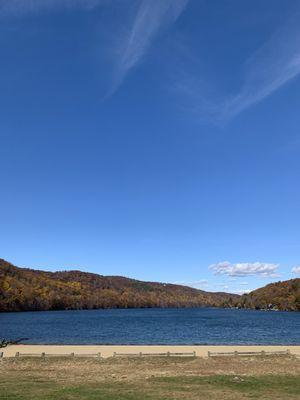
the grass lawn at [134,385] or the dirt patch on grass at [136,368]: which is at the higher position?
the dirt patch on grass at [136,368]

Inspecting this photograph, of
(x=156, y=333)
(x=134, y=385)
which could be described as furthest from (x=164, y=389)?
(x=156, y=333)

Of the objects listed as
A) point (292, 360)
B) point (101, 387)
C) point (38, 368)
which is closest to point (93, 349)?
point (38, 368)

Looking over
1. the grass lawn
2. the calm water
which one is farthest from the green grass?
the calm water

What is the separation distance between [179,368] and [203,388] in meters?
8.23

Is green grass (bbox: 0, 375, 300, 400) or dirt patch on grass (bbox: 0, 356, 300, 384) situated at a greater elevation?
dirt patch on grass (bbox: 0, 356, 300, 384)

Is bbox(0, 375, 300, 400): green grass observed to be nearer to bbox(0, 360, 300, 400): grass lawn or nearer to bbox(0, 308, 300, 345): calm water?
bbox(0, 360, 300, 400): grass lawn

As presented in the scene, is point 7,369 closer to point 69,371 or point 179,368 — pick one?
point 69,371

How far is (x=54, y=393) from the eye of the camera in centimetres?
2169

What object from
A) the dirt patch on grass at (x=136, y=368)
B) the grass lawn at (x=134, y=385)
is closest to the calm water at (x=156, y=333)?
the dirt patch on grass at (x=136, y=368)

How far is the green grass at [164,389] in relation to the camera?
20969mm

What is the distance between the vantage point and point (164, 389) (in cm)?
2309

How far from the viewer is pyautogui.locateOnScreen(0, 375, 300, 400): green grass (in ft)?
68.8

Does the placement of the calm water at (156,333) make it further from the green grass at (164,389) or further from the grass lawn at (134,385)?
the green grass at (164,389)

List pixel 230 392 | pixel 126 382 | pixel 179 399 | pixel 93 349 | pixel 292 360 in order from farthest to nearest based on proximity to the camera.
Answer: pixel 93 349
pixel 292 360
pixel 126 382
pixel 230 392
pixel 179 399
